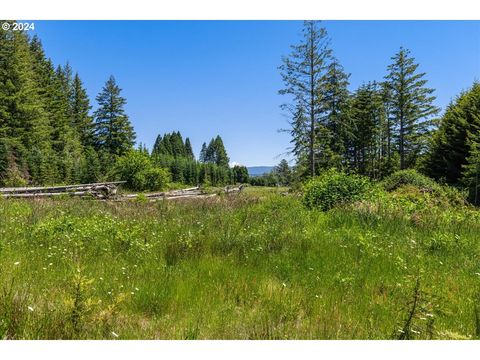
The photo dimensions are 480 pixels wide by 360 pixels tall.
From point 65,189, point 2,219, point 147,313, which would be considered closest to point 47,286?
point 147,313

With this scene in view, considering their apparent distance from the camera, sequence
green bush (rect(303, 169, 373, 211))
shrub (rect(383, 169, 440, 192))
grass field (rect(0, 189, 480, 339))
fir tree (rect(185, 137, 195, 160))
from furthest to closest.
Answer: fir tree (rect(185, 137, 195, 160))
shrub (rect(383, 169, 440, 192))
green bush (rect(303, 169, 373, 211))
grass field (rect(0, 189, 480, 339))

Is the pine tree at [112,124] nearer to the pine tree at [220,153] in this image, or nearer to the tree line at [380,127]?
the tree line at [380,127]

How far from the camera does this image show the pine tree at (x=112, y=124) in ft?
134

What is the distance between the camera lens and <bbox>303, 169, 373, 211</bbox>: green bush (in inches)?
435

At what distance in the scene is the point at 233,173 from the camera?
267 feet

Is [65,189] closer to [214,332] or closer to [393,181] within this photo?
[214,332]

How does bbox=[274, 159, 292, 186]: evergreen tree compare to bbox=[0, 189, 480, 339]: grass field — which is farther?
bbox=[274, 159, 292, 186]: evergreen tree

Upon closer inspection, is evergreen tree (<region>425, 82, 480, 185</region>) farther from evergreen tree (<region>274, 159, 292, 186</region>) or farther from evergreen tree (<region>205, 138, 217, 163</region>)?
evergreen tree (<region>205, 138, 217, 163</region>)

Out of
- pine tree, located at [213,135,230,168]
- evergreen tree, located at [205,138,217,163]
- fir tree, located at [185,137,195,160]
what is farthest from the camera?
evergreen tree, located at [205,138,217,163]

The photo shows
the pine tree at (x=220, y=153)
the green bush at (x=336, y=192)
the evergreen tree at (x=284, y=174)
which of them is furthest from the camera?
the pine tree at (x=220, y=153)

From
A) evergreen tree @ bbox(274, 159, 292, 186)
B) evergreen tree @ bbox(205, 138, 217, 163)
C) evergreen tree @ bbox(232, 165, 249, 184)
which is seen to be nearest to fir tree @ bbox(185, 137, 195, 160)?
evergreen tree @ bbox(205, 138, 217, 163)

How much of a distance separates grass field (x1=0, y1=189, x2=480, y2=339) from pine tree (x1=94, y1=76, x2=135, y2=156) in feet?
122

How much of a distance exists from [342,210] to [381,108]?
41.2m

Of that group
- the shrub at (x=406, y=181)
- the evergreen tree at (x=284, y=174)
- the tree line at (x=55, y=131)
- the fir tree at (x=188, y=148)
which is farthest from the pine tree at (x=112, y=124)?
the fir tree at (x=188, y=148)
